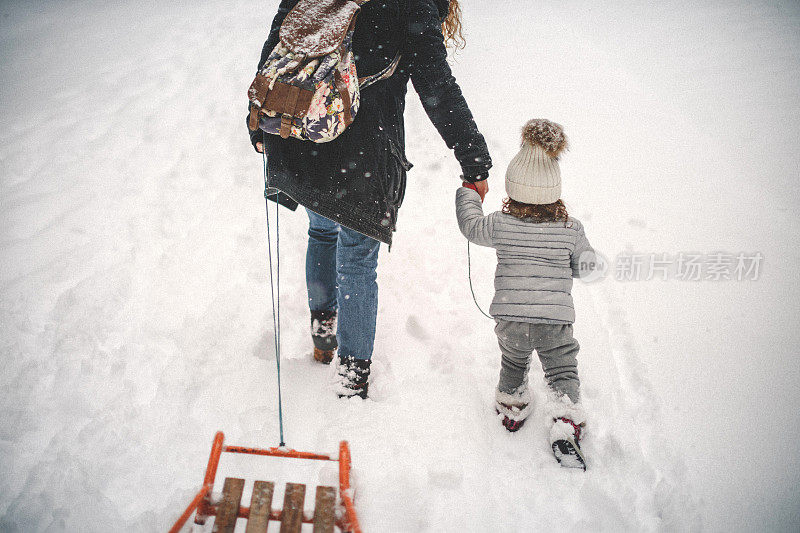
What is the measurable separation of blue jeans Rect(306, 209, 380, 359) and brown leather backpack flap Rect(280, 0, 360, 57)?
0.62 meters

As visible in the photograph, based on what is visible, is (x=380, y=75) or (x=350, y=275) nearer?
(x=380, y=75)

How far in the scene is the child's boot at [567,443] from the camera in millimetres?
1774

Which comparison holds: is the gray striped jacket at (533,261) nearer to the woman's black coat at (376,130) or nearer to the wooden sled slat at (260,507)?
the woman's black coat at (376,130)

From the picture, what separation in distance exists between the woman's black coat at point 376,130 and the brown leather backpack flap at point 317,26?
0.09 m

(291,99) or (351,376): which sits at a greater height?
(291,99)

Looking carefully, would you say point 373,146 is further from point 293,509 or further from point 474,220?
point 293,509

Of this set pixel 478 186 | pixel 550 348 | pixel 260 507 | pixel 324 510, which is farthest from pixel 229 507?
pixel 478 186

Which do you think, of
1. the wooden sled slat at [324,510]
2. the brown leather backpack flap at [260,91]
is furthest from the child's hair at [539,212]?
the wooden sled slat at [324,510]

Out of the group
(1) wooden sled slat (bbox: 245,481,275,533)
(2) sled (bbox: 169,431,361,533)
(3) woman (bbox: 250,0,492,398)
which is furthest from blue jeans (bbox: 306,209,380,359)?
(1) wooden sled slat (bbox: 245,481,275,533)

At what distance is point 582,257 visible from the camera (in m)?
1.81

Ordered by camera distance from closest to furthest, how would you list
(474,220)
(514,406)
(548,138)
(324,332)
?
(548,138), (474,220), (514,406), (324,332)

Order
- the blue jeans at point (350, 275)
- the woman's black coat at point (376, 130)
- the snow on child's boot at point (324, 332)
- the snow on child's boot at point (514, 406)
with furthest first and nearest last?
the snow on child's boot at point (324, 332), the snow on child's boot at point (514, 406), the blue jeans at point (350, 275), the woman's black coat at point (376, 130)

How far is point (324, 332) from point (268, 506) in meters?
0.84

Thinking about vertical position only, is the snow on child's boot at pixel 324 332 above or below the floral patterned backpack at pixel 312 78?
below
